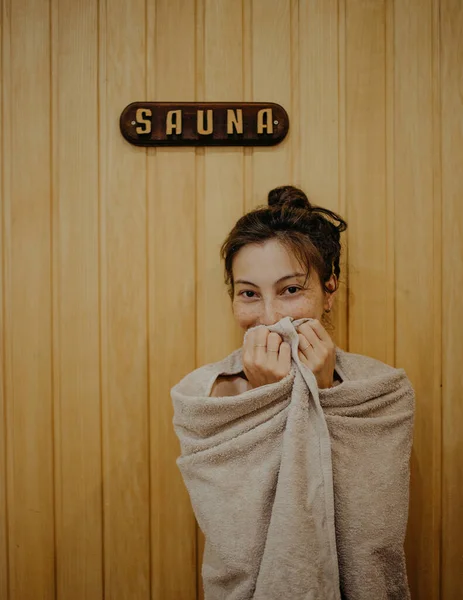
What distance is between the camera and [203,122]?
90 cm

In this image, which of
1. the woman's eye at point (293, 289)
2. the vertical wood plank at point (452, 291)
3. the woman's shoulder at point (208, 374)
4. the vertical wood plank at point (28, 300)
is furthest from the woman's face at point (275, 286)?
the vertical wood plank at point (28, 300)

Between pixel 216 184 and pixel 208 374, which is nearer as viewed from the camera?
pixel 208 374

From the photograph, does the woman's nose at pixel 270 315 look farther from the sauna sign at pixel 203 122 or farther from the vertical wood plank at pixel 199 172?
the sauna sign at pixel 203 122

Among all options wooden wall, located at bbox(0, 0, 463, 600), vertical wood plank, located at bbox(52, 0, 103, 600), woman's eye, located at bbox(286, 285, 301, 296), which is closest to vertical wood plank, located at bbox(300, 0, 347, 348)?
wooden wall, located at bbox(0, 0, 463, 600)

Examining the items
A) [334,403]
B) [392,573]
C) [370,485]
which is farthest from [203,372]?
[392,573]

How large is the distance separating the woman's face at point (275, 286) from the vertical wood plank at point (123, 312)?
286 millimetres

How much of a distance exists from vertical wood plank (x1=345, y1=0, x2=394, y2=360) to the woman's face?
7.9 inches

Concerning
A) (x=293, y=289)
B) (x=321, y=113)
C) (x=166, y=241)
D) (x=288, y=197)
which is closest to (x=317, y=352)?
(x=293, y=289)

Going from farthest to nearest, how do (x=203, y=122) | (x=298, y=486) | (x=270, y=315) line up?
1. (x=203, y=122)
2. (x=270, y=315)
3. (x=298, y=486)

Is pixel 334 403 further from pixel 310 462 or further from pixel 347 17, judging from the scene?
pixel 347 17

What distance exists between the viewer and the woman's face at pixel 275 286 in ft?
2.48

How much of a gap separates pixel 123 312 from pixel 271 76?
654 mm

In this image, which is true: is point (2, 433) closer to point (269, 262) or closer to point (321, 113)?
point (269, 262)

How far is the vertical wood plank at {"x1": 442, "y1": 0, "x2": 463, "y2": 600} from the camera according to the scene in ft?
3.02
